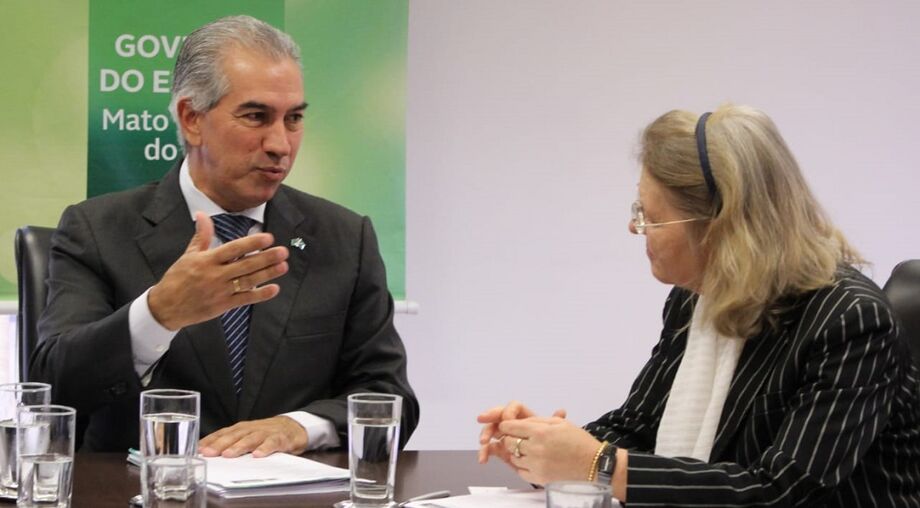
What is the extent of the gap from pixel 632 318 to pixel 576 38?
3.43ft

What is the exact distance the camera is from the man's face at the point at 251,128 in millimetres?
2795

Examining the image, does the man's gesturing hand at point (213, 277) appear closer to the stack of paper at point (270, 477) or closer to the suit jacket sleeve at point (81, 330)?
the suit jacket sleeve at point (81, 330)

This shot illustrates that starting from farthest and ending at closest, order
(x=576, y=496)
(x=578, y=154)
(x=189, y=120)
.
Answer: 1. (x=578, y=154)
2. (x=189, y=120)
3. (x=576, y=496)

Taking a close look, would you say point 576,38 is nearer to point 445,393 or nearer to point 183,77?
point 445,393

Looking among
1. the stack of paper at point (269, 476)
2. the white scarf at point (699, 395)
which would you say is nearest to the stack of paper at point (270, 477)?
the stack of paper at point (269, 476)

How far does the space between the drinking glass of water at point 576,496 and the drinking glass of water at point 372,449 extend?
1.44ft

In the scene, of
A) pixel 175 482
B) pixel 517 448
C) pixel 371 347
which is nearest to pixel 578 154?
pixel 371 347

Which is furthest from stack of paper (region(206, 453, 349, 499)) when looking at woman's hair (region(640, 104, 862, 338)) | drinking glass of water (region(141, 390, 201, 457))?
woman's hair (region(640, 104, 862, 338))

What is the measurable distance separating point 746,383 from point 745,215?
294mm

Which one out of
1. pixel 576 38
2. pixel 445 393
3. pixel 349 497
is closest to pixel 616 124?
pixel 576 38

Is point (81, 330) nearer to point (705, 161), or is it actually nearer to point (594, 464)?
point (594, 464)

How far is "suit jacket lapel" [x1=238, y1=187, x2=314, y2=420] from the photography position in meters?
2.68

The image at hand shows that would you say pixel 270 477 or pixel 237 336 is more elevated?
pixel 237 336

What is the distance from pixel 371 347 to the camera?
2803 millimetres
